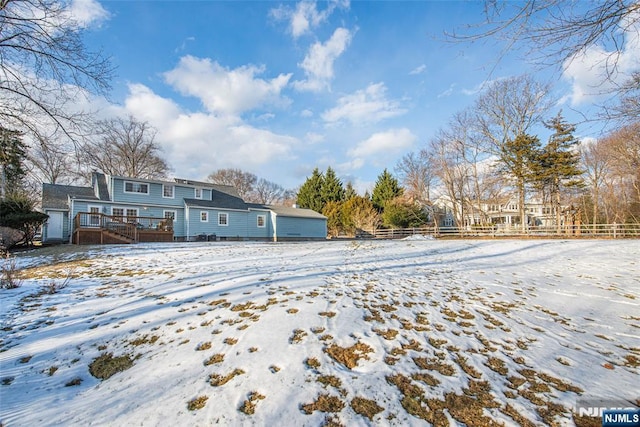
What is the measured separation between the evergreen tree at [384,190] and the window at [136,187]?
27.0 meters

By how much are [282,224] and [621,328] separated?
2277 cm

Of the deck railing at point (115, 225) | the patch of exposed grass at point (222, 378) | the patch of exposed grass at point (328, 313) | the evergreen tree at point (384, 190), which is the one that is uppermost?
the evergreen tree at point (384, 190)

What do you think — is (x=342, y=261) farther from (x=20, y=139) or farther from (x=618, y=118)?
(x=20, y=139)

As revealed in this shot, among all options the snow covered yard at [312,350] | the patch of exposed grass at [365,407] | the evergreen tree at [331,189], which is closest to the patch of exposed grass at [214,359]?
the snow covered yard at [312,350]

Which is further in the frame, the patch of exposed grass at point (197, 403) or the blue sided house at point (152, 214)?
the blue sided house at point (152, 214)

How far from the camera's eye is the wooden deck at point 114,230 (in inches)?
614

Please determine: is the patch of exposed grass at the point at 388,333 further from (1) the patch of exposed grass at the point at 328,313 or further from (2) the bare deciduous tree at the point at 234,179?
(2) the bare deciduous tree at the point at 234,179

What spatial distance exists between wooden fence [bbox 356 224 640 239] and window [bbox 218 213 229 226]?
1793 centimetres

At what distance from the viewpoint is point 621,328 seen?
4379 millimetres

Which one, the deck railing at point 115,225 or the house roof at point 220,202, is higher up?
the house roof at point 220,202

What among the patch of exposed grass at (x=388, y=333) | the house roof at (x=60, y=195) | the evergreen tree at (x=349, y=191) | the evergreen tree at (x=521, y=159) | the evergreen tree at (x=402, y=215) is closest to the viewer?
the patch of exposed grass at (x=388, y=333)

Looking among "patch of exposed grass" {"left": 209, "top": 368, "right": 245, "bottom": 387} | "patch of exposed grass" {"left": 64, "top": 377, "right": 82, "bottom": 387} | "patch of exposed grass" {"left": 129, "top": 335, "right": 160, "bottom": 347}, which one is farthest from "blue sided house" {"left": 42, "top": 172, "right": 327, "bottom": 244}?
"patch of exposed grass" {"left": 209, "top": 368, "right": 245, "bottom": 387}

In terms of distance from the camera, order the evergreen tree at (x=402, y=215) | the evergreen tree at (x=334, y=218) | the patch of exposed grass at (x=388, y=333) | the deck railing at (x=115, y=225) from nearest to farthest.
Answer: the patch of exposed grass at (x=388, y=333) < the deck railing at (x=115, y=225) < the evergreen tree at (x=402, y=215) < the evergreen tree at (x=334, y=218)

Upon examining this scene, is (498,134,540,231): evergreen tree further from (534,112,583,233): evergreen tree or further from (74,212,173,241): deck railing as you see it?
(74,212,173,241): deck railing
